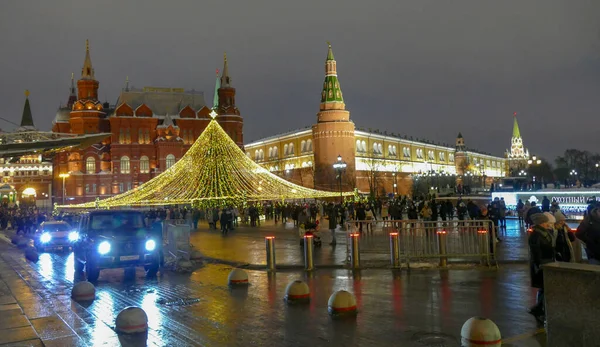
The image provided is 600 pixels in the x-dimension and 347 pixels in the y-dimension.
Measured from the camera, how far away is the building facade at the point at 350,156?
81.2 m

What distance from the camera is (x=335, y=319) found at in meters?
8.16

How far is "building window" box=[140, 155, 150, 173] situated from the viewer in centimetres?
7794

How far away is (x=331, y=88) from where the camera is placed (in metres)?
80.0

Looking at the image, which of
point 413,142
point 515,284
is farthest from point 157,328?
point 413,142

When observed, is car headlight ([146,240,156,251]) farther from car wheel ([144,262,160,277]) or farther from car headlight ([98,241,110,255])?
car headlight ([98,241,110,255])

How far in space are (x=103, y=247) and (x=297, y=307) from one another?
236 inches

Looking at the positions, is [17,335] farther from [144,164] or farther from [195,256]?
[144,164]

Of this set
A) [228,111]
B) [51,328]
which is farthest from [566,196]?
[228,111]

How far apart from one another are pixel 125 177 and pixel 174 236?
210 ft

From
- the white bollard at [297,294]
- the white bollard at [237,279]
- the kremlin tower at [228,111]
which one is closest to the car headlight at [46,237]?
the white bollard at [237,279]

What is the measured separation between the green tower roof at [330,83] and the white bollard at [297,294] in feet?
229

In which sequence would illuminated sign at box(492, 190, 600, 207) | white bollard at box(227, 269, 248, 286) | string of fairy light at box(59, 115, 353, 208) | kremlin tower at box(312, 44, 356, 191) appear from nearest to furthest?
white bollard at box(227, 269, 248, 286)
illuminated sign at box(492, 190, 600, 207)
string of fairy light at box(59, 115, 353, 208)
kremlin tower at box(312, 44, 356, 191)

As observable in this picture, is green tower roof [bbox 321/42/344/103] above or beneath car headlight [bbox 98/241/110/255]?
above

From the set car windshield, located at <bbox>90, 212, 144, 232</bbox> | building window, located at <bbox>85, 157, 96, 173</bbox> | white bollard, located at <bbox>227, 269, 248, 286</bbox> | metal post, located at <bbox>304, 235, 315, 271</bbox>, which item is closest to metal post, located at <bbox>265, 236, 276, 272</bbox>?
metal post, located at <bbox>304, 235, 315, 271</bbox>
